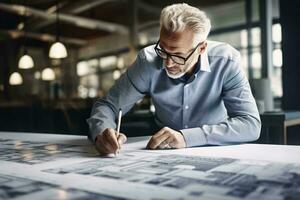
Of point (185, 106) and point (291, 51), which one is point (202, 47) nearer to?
point (185, 106)

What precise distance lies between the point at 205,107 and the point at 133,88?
36 cm

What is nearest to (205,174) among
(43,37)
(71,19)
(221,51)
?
(221,51)

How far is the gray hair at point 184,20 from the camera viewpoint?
153cm

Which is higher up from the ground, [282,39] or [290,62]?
[282,39]

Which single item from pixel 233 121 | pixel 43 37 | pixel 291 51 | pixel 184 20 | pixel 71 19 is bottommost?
pixel 233 121

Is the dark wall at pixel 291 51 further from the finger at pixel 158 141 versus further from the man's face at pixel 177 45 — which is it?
the finger at pixel 158 141

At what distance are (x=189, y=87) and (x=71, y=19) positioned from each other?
8.03 m

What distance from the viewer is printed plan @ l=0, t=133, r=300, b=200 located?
0.79 meters

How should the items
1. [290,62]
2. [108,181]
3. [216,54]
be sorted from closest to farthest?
A: [108,181], [216,54], [290,62]

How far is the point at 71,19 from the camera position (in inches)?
363

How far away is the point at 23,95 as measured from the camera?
9.65 meters

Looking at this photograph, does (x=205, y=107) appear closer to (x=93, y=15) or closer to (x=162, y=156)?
(x=162, y=156)

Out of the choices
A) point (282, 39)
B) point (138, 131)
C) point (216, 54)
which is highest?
point (282, 39)

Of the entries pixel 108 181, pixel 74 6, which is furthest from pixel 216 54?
pixel 74 6
